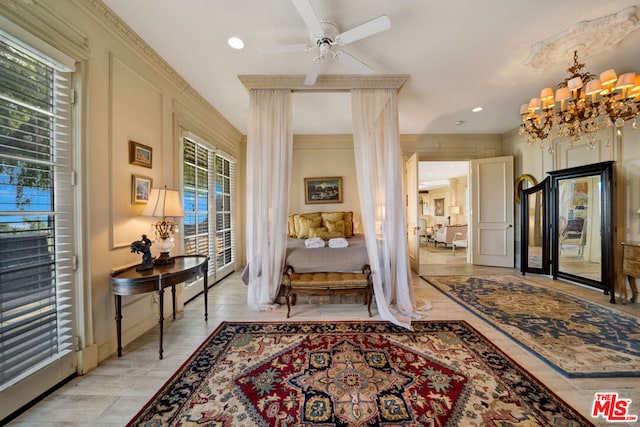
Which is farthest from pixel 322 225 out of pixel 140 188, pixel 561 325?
pixel 561 325

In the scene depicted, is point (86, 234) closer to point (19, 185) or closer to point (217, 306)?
point (19, 185)

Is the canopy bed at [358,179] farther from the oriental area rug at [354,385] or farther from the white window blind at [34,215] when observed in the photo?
the white window blind at [34,215]

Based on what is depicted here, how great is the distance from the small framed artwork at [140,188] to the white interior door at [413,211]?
4.13 metres

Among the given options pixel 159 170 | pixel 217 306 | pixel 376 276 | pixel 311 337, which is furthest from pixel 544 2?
pixel 217 306

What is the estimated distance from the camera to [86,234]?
174cm

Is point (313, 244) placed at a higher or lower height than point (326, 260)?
higher

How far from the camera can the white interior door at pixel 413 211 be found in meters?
4.22

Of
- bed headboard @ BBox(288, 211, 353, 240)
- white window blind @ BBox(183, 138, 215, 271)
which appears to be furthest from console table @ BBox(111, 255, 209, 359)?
bed headboard @ BBox(288, 211, 353, 240)

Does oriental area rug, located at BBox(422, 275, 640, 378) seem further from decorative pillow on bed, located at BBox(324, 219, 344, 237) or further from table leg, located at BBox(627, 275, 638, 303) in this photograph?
decorative pillow on bed, located at BBox(324, 219, 344, 237)

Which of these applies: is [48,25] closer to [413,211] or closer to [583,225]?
[413,211]

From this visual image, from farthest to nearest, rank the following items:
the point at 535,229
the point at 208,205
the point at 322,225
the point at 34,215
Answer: the point at 322,225 < the point at 535,229 < the point at 208,205 < the point at 34,215

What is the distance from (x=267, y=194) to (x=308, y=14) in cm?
176

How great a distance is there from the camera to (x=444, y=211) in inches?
406

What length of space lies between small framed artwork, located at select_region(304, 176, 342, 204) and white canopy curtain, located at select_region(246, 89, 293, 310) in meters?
2.28
